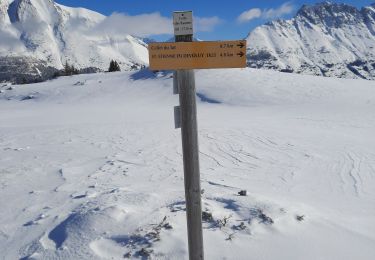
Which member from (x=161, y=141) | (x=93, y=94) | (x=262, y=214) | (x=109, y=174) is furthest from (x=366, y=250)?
(x=93, y=94)

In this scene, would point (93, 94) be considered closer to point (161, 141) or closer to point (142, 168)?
point (161, 141)

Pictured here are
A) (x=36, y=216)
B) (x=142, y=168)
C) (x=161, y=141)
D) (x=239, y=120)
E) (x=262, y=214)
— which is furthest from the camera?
(x=239, y=120)

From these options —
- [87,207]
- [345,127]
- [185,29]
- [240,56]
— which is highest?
[185,29]

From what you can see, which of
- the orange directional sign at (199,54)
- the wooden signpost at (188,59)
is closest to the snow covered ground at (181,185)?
the wooden signpost at (188,59)

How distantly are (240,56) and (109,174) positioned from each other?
6.52 m

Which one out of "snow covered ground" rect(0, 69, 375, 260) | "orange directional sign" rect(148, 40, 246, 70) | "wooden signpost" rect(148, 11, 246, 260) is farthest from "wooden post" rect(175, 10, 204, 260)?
"snow covered ground" rect(0, 69, 375, 260)

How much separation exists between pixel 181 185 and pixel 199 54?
17.5 ft

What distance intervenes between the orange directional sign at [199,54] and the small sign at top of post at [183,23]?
0.41 ft

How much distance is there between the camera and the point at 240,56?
416cm

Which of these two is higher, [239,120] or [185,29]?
[185,29]

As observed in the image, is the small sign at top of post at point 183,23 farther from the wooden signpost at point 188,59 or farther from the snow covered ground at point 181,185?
the snow covered ground at point 181,185

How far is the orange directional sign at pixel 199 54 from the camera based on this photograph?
13.6ft

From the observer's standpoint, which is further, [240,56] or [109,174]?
[109,174]

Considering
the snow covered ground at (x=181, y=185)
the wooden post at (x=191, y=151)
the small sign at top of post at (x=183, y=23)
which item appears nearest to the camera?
the small sign at top of post at (x=183, y=23)
